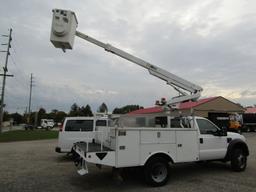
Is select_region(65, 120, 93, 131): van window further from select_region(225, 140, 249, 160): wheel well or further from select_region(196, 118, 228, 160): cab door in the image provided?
select_region(225, 140, 249, 160): wheel well

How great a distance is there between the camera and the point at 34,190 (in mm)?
6938

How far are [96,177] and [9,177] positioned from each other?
105 inches

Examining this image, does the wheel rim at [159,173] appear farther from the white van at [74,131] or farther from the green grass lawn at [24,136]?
the green grass lawn at [24,136]

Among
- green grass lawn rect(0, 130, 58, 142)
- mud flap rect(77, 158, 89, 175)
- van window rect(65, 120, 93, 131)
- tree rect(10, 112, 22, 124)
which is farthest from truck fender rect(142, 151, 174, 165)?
tree rect(10, 112, 22, 124)

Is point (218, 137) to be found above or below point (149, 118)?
below

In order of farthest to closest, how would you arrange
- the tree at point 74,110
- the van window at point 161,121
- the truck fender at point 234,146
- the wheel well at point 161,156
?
1. the tree at point 74,110
2. the truck fender at point 234,146
3. the van window at point 161,121
4. the wheel well at point 161,156

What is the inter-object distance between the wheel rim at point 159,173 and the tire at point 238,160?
121 inches

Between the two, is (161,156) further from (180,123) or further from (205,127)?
(205,127)

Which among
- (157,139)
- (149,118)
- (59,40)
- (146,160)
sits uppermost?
(59,40)

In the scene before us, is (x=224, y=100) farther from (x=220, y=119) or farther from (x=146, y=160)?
(x=146, y=160)

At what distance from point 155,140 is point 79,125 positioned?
18.2ft

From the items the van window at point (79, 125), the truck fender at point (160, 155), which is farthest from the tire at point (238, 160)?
the van window at point (79, 125)

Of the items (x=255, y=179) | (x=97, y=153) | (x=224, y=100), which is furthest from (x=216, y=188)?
(x=224, y=100)

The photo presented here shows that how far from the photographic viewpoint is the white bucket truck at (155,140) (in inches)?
274
